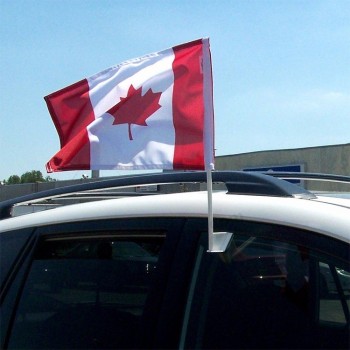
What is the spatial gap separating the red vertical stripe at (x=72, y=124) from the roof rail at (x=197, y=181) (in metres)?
0.12

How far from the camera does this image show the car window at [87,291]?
255 centimetres

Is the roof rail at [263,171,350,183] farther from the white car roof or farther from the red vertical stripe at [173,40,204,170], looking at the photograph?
the white car roof

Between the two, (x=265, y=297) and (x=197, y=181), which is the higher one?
(x=197, y=181)

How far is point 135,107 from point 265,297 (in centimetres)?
121

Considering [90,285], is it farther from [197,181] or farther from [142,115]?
[142,115]

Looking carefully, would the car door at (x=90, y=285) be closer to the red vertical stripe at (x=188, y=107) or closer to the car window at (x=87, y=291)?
the car window at (x=87, y=291)

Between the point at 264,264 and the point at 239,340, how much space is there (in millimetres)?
262

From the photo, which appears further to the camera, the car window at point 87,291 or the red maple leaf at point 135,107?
the red maple leaf at point 135,107

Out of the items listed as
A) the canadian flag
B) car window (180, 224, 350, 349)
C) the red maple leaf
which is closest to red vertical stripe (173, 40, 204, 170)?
the canadian flag

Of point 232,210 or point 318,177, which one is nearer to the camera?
point 232,210

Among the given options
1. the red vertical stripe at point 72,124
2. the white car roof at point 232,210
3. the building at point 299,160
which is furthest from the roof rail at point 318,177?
the building at point 299,160

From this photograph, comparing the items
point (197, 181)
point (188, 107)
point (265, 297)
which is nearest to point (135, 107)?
point (188, 107)

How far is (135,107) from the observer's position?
125 inches

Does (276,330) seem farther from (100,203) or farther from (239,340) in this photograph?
A: (100,203)
